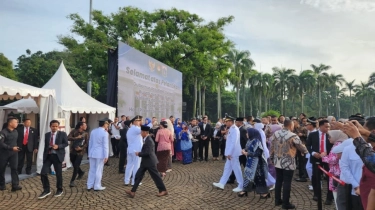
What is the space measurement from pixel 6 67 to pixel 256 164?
116 ft

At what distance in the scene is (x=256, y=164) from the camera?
5.96 metres

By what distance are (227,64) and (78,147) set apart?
788 inches

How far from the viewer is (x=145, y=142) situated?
6086 millimetres

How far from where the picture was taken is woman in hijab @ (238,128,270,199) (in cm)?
588

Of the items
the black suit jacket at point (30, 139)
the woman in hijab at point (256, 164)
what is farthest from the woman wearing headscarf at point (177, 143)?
the woman in hijab at point (256, 164)

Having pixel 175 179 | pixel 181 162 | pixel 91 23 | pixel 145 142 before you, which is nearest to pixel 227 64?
pixel 91 23

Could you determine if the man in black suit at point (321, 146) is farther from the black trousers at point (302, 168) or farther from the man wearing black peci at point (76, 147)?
the man wearing black peci at point (76, 147)

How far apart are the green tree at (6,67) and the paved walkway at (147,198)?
29591mm

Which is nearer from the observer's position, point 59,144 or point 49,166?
point 49,166

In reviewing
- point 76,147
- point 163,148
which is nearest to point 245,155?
point 163,148

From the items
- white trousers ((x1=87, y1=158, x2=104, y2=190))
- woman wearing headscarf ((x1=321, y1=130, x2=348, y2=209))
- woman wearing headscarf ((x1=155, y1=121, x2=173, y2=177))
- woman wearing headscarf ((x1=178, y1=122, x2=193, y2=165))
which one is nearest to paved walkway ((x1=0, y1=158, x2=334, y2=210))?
white trousers ((x1=87, y1=158, x2=104, y2=190))

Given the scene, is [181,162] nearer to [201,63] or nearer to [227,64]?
[201,63]

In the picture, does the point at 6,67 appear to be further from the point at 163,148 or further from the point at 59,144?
the point at 59,144

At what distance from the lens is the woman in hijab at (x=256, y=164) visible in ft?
19.3
